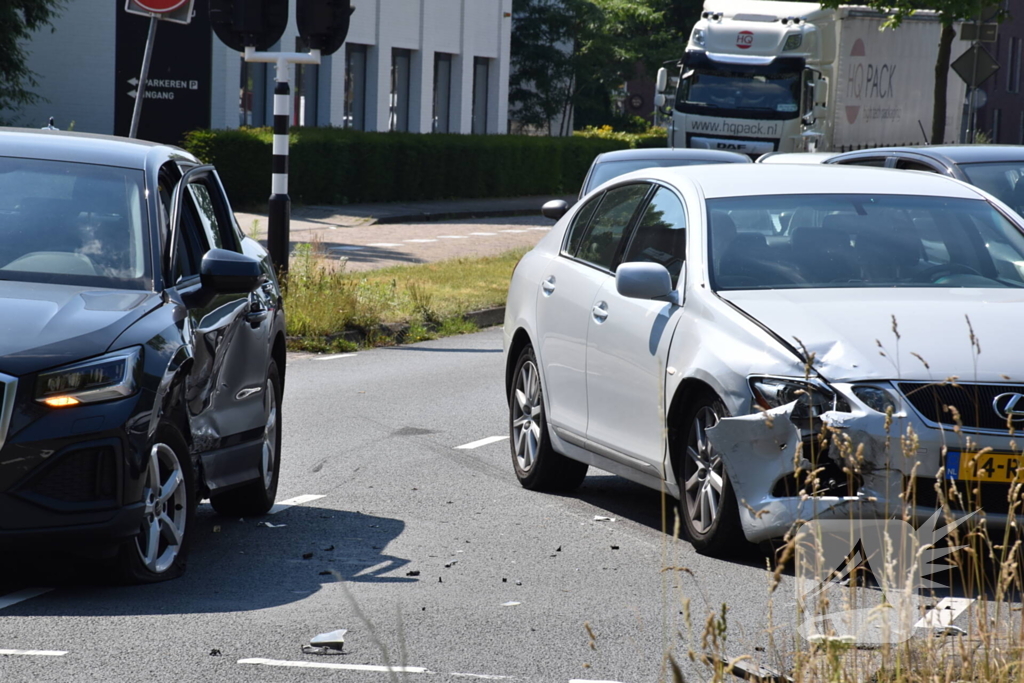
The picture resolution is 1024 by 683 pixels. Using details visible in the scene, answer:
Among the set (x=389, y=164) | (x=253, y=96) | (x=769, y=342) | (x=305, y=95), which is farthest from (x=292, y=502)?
(x=305, y=95)

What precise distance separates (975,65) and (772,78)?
266 inches

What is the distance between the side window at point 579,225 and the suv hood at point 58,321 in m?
2.68

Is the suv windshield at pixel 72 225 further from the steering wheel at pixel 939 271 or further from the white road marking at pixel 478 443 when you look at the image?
the white road marking at pixel 478 443

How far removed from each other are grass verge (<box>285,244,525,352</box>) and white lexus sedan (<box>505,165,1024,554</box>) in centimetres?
630

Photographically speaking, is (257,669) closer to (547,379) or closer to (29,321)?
(29,321)

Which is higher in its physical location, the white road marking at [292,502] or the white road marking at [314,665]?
the white road marking at [314,665]

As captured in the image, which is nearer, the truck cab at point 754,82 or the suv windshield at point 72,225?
the suv windshield at point 72,225

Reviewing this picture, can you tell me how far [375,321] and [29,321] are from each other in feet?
32.3

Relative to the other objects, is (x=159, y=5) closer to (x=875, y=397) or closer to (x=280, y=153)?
(x=280, y=153)

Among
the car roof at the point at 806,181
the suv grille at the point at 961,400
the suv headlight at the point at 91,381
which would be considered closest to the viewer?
the suv headlight at the point at 91,381

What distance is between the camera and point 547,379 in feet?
25.9

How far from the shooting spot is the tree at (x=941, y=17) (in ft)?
94.5

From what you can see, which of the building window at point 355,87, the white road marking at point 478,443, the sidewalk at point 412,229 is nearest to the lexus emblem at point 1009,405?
the white road marking at point 478,443

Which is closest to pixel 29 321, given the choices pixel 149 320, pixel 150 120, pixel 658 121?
pixel 149 320
